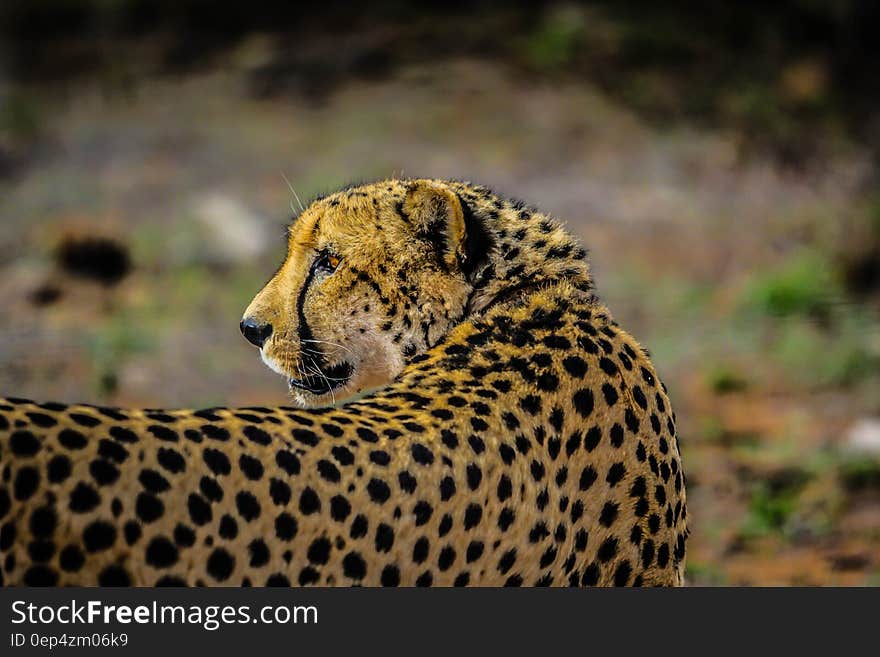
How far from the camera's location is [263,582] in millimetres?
2422

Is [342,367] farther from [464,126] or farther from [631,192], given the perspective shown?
[464,126]

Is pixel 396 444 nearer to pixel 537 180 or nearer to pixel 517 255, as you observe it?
pixel 517 255

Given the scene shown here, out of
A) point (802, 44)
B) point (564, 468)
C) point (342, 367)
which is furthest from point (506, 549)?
point (802, 44)

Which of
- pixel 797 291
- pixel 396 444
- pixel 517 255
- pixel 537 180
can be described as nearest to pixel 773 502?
pixel 517 255

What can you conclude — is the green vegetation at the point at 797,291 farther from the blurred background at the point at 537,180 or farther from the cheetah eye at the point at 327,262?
the cheetah eye at the point at 327,262

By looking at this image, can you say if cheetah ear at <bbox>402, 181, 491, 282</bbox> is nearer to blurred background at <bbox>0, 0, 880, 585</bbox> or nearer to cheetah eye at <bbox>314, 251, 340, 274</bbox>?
cheetah eye at <bbox>314, 251, 340, 274</bbox>

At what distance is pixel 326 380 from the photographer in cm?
331

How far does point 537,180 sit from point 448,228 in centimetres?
844

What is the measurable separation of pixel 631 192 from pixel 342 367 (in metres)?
8.29

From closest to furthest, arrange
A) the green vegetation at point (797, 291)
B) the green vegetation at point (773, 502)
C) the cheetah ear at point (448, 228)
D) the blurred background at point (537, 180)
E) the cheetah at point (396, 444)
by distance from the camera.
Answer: the cheetah at point (396, 444) → the cheetah ear at point (448, 228) → the green vegetation at point (773, 502) → the blurred background at point (537, 180) → the green vegetation at point (797, 291)

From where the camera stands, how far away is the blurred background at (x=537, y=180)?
7.20 metres

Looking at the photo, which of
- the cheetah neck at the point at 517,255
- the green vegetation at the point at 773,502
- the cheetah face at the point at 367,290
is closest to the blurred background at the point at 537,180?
the green vegetation at the point at 773,502

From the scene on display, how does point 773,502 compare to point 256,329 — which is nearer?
point 256,329

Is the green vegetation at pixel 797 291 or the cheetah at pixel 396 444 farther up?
the green vegetation at pixel 797 291
